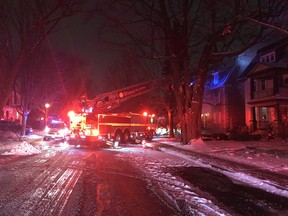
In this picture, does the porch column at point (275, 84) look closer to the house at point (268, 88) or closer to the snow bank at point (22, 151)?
the house at point (268, 88)

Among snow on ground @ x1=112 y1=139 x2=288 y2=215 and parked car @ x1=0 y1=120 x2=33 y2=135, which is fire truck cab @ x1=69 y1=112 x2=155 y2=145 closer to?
Result: snow on ground @ x1=112 y1=139 x2=288 y2=215

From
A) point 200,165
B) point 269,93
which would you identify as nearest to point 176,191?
point 200,165

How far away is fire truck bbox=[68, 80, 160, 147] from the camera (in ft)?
74.0

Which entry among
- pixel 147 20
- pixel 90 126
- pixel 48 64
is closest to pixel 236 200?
pixel 90 126

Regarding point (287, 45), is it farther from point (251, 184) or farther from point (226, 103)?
point (251, 184)

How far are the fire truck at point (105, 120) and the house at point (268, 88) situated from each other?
533 inches

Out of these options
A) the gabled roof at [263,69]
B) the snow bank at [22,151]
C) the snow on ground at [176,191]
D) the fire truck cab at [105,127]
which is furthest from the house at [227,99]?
the snow on ground at [176,191]

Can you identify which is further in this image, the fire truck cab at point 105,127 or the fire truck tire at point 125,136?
the fire truck tire at point 125,136

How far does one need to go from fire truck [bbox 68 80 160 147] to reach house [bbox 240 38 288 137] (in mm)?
13548

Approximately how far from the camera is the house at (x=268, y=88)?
33031mm

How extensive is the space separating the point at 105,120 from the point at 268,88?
19970mm

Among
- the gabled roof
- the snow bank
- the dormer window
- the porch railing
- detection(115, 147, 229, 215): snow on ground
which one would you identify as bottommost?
detection(115, 147, 229, 215): snow on ground

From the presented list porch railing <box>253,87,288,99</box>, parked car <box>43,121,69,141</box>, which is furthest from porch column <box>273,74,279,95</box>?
parked car <box>43,121,69,141</box>

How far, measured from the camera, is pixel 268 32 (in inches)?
858
